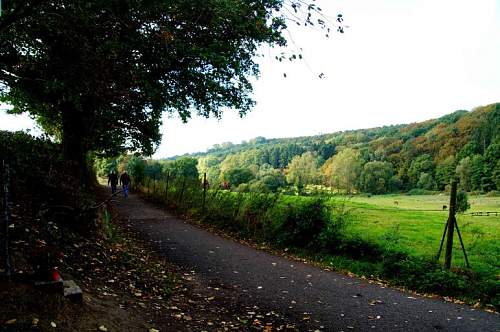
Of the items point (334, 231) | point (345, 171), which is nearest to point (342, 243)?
point (334, 231)

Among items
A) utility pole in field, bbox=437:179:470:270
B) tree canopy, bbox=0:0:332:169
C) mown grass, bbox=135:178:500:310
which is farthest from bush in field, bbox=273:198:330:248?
tree canopy, bbox=0:0:332:169

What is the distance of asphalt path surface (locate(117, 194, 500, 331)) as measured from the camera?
6.08m

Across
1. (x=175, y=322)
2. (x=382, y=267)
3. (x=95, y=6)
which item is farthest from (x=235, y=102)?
(x=175, y=322)

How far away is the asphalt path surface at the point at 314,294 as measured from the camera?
6.08m

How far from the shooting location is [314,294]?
7367 millimetres

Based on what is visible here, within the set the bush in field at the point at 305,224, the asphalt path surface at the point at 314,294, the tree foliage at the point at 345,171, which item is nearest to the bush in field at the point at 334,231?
the bush in field at the point at 305,224

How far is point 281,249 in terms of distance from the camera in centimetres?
1203

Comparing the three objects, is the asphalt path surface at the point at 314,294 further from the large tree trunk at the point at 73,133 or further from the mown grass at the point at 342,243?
the large tree trunk at the point at 73,133

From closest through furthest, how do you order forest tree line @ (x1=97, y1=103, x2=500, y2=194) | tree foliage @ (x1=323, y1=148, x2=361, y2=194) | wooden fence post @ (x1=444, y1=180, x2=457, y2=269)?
wooden fence post @ (x1=444, y1=180, x2=457, y2=269), forest tree line @ (x1=97, y1=103, x2=500, y2=194), tree foliage @ (x1=323, y1=148, x2=361, y2=194)

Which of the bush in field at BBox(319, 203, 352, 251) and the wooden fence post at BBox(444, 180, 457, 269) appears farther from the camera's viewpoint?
the bush in field at BBox(319, 203, 352, 251)

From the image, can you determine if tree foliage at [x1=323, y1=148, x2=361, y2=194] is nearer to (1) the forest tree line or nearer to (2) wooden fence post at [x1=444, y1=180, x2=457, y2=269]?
(1) the forest tree line

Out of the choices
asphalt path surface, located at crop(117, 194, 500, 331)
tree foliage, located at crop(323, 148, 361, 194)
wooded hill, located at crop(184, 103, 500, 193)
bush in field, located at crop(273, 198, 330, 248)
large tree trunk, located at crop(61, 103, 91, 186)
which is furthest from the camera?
tree foliage, located at crop(323, 148, 361, 194)

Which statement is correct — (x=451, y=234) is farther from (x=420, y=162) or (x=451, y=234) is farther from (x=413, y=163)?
(x=413, y=163)

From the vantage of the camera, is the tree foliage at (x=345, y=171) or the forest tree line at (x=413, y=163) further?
the tree foliage at (x=345, y=171)
